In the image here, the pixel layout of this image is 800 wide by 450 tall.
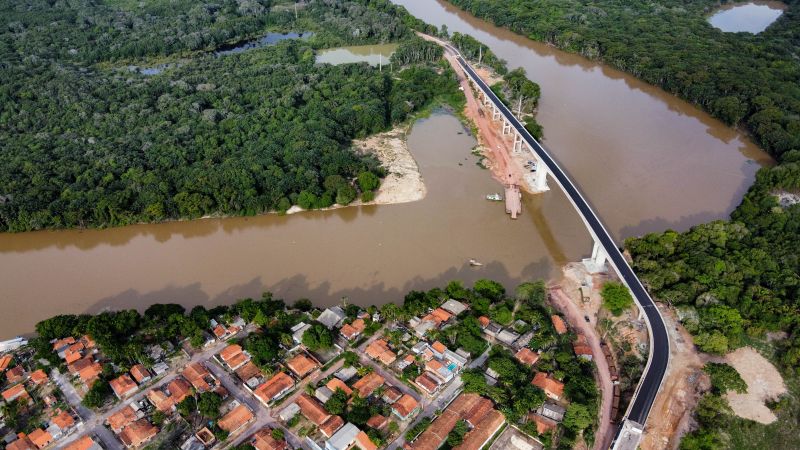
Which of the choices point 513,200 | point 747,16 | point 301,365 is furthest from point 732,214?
point 747,16

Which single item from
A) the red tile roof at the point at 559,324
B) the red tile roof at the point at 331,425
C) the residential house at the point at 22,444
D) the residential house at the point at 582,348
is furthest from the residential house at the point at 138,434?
the residential house at the point at 582,348

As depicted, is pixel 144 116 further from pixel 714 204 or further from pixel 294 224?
pixel 714 204

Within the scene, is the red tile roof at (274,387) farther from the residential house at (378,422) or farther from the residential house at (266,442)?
the residential house at (378,422)

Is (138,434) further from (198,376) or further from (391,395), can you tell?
(391,395)

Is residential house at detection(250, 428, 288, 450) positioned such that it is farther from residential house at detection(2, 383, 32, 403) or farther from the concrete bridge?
the concrete bridge

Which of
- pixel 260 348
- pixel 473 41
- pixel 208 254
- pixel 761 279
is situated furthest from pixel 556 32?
pixel 260 348

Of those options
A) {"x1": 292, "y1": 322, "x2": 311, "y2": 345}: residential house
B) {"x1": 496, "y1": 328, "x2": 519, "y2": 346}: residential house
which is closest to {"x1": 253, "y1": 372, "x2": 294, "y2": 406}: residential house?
{"x1": 292, "y1": 322, "x2": 311, "y2": 345}: residential house
